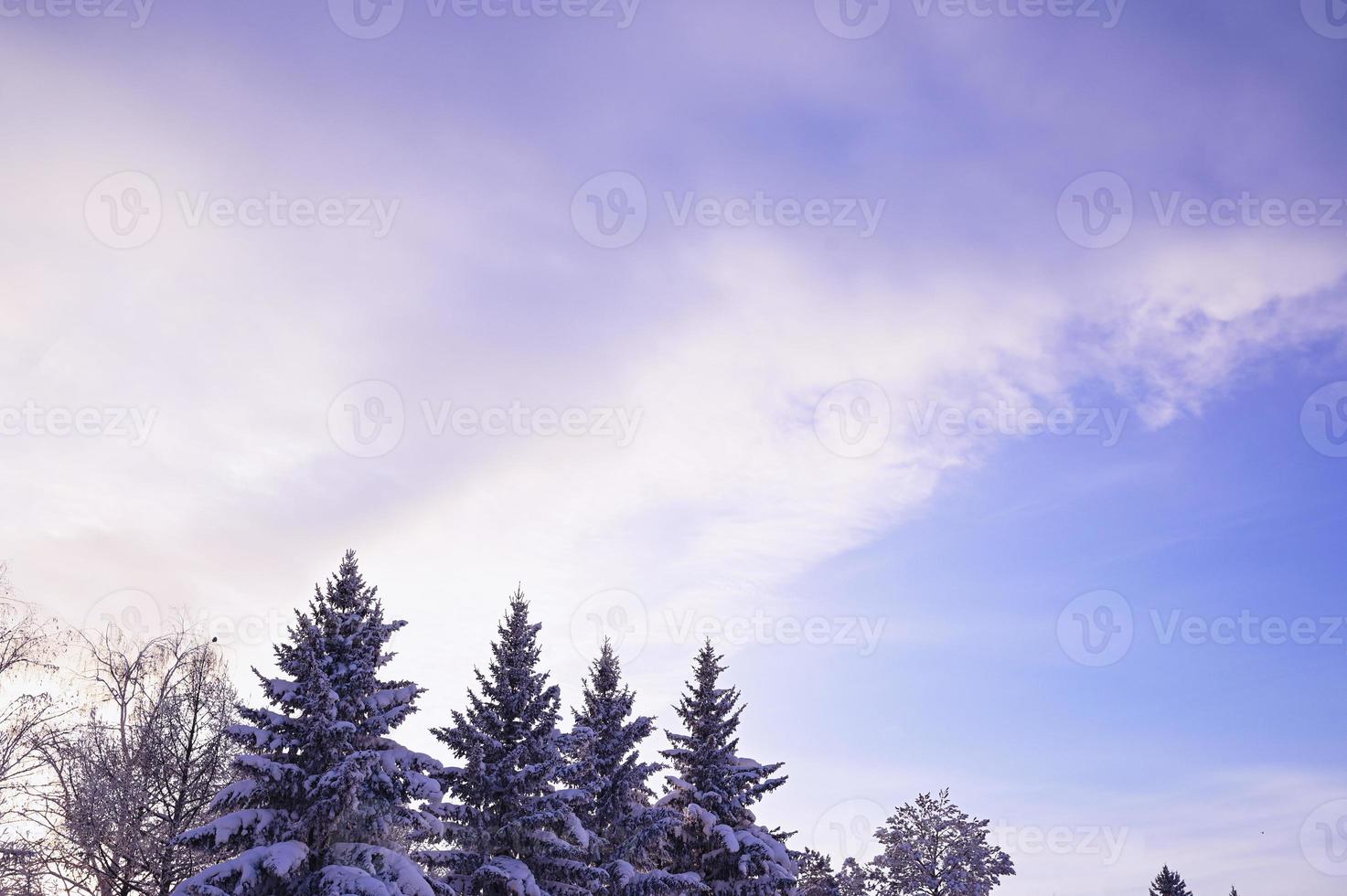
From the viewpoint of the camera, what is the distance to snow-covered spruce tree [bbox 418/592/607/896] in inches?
1003

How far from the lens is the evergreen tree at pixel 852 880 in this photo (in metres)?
58.8

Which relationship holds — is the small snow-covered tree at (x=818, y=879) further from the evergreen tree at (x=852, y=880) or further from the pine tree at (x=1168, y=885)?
the pine tree at (x=1168, y=885)

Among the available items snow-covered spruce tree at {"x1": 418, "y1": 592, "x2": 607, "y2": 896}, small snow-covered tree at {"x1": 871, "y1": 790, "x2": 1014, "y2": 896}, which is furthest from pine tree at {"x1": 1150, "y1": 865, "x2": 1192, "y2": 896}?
snow-covered spruce tree at {"x1": 418, "y1": 592, "x2": 607, "y2": 896}

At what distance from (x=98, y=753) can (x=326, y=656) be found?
13509mm

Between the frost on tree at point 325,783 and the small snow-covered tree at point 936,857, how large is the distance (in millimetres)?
40126

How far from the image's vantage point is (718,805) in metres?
32.5

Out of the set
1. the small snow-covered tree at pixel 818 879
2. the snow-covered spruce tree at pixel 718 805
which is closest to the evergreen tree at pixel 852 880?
the small snow-covered tree at pixel 818 879

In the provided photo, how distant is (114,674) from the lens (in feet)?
107

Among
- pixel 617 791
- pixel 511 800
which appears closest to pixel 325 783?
pixel 511 800

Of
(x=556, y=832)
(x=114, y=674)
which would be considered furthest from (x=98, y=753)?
(x=556, y=832)

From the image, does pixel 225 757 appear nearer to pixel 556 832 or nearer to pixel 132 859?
pixel 132 859

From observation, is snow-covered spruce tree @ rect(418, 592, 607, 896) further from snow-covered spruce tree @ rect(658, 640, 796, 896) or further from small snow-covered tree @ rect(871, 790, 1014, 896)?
small snow-covered tree @ rect(871, 790, 1014, 896)

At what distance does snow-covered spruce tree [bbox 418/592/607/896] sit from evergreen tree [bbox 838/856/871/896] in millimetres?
37322

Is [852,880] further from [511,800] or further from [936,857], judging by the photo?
[511,800]
